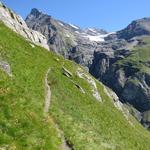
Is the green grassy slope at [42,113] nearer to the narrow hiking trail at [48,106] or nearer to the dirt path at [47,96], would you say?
the narrow hiking trail at [48,106]

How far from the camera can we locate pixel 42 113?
124 ft

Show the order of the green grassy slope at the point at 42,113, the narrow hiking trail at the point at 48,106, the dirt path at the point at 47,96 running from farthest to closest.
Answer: the dirt path at the point at 47,96, the narrow hiking trail at the point at 48,106, the green grassy slope at the point at 42,113

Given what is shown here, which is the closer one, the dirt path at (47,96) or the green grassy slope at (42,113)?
the green grassy slope at (42,113)

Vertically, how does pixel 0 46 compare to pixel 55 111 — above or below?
above

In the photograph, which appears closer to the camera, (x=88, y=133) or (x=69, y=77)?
(x=88, y=133)

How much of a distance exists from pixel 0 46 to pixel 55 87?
30.5ft

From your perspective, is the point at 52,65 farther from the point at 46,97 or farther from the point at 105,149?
the point at 105,149

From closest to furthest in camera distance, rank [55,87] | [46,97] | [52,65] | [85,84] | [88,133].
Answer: [88,133]
[46,97]
[55,87]
[52,65]
[85,84]

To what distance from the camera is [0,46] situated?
176ft

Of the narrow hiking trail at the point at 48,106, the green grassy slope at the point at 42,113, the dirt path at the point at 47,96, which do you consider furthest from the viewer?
the dirt path at the point at 47,96

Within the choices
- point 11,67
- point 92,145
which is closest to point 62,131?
point 92,145

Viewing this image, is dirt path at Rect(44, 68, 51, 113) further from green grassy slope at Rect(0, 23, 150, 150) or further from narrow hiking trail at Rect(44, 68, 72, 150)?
green grassy slope at Rect(0, 23, 150, 150)

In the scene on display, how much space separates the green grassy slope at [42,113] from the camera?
101 ft

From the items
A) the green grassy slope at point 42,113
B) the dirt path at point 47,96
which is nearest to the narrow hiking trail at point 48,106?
the dirt path at point 47,96
